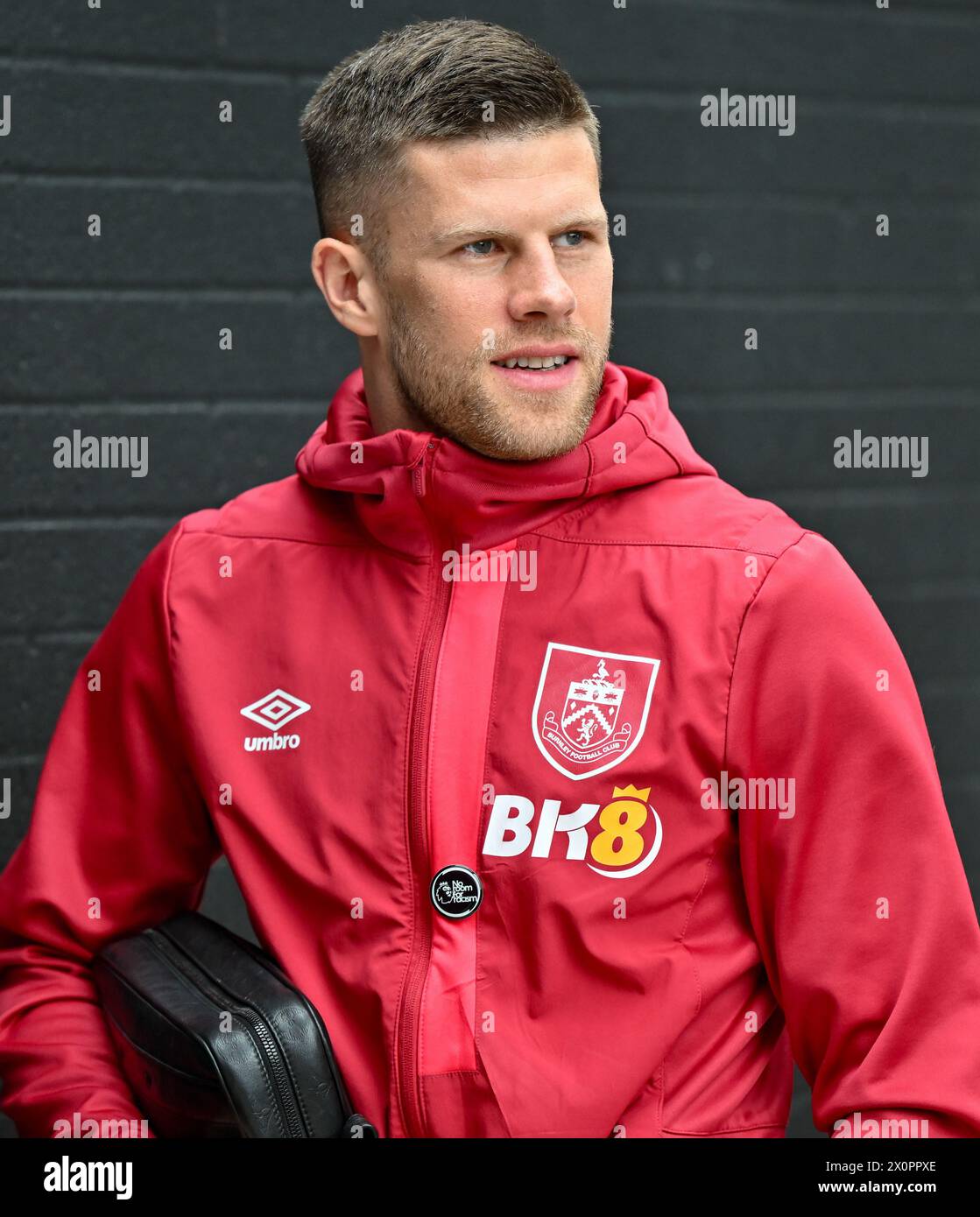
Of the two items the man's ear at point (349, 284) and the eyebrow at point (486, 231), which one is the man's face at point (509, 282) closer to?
the eyebrow at point (486, 231)

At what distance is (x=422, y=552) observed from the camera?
2.09 meters

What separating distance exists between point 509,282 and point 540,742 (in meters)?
0.60

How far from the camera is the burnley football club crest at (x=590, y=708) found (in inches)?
77.4

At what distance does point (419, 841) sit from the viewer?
1988 millimetres

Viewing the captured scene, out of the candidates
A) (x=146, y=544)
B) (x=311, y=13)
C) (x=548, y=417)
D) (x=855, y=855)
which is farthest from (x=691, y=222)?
(x=855, y=855)

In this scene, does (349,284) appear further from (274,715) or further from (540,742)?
(540,742)

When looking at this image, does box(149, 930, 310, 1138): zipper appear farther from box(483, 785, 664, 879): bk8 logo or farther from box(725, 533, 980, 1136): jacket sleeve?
box(725, 533, 980, 1136): jacket sleeve

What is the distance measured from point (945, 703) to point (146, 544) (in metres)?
1.92

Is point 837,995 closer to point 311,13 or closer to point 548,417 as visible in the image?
point 548,417

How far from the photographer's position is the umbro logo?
215cm

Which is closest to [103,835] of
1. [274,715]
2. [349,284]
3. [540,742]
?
[274,715]

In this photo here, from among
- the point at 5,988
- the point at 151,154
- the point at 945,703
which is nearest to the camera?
the point at 5,988

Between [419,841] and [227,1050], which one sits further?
[419,841]

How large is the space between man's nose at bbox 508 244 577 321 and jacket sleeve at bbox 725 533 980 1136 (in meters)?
0.43
